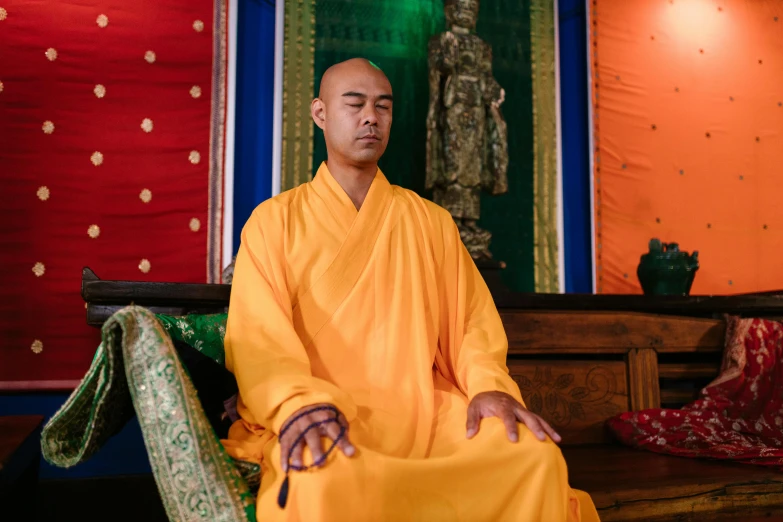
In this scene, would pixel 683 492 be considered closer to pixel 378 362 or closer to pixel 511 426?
pixel 511 426

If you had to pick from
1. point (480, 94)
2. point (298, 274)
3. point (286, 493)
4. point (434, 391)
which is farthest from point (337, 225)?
point (480, 94)

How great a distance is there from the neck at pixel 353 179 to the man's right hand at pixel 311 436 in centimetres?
75

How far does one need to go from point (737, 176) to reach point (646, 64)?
3.07ft

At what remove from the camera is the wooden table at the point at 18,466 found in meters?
1.79

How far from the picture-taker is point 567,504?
4.91 feet

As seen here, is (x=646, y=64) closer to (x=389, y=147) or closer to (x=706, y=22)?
(x=706, y=22)

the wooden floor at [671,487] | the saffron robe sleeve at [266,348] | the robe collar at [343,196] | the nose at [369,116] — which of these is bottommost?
the wooden floor at [671,487]

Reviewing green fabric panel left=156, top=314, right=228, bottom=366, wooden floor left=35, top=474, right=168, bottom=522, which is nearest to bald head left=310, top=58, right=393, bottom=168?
green fabric panel left=156, top=314, right=228, bottom=366

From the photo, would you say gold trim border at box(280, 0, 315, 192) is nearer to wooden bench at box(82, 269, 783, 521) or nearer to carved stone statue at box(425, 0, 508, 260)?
carved stone statue at box(425, 0, 508, 260)

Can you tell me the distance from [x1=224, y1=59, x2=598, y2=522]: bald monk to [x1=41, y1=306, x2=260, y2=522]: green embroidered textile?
0.09 metres

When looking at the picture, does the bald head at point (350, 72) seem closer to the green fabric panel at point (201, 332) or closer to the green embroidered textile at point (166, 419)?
the green fabric panel at point (201, 332)

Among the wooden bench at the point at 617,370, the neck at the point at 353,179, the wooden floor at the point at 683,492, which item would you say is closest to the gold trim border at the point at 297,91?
the wooden bench at the point at 617,370

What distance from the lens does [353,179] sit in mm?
2020

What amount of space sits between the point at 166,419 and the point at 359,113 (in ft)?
3.31
